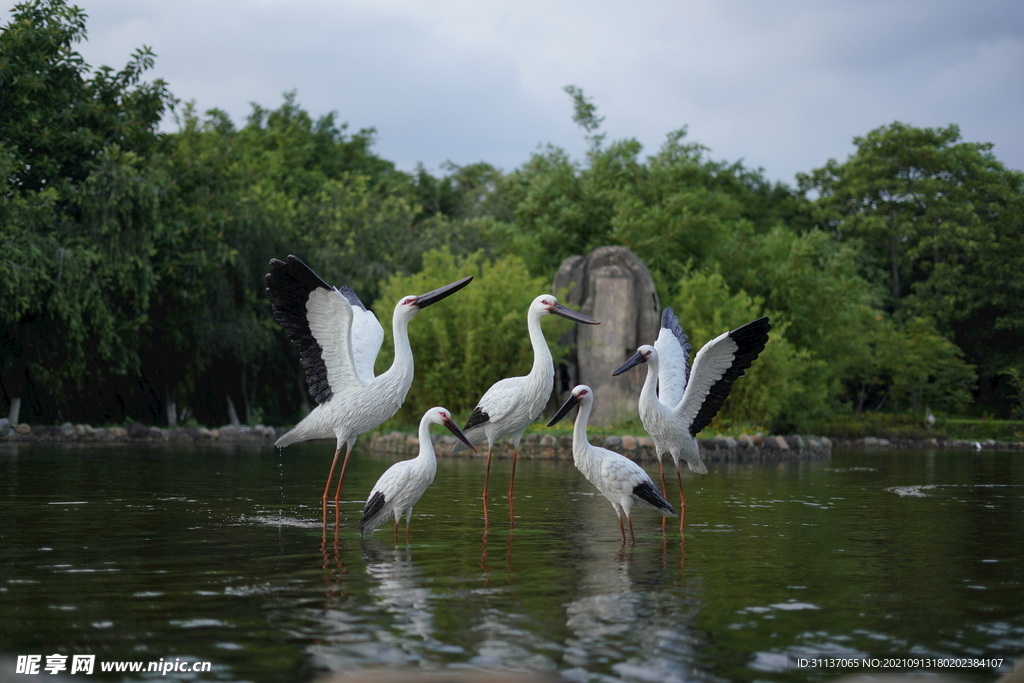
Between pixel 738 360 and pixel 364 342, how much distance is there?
351 centimetres

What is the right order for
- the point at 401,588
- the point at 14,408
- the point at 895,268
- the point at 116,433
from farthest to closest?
the point at 895,268 → the point at 116,433 → the point at 14,408 → the point at 401,588

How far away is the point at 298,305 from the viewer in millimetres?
8445

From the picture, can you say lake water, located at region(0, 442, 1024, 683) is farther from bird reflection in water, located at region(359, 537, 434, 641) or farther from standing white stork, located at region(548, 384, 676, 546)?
standing white stork, located at region(548, 384, 676, 546)

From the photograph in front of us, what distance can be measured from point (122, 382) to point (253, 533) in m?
23.7

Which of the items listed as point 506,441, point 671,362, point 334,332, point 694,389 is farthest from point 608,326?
point 334,332

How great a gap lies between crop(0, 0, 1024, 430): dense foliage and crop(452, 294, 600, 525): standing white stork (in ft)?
47.2

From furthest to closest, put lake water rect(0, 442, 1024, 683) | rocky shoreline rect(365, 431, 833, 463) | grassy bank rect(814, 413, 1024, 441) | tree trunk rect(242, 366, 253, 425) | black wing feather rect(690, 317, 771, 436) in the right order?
grassy bank rect(814, 413, 1024, 441) → tree trunk rect(242, 366, 253, 425) → rocky shoreline rect(365, 431, 833, 463) → black wing feather rect(690, 317, 771, 436) → lake water rect(0, 442, 1024, 683)

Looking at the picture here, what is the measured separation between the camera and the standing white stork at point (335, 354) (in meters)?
8.36

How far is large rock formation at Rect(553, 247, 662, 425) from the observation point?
24.9 metres

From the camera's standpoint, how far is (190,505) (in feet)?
35.3

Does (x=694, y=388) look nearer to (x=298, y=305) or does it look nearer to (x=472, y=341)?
(x=298, y=305)

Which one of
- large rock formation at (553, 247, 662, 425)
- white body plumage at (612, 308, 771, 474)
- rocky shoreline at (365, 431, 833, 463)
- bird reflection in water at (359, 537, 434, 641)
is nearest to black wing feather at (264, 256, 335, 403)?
bird reflection in water at (359, 537, 434, 641)

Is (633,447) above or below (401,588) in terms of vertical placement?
above

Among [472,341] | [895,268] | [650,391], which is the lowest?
[650,391]
